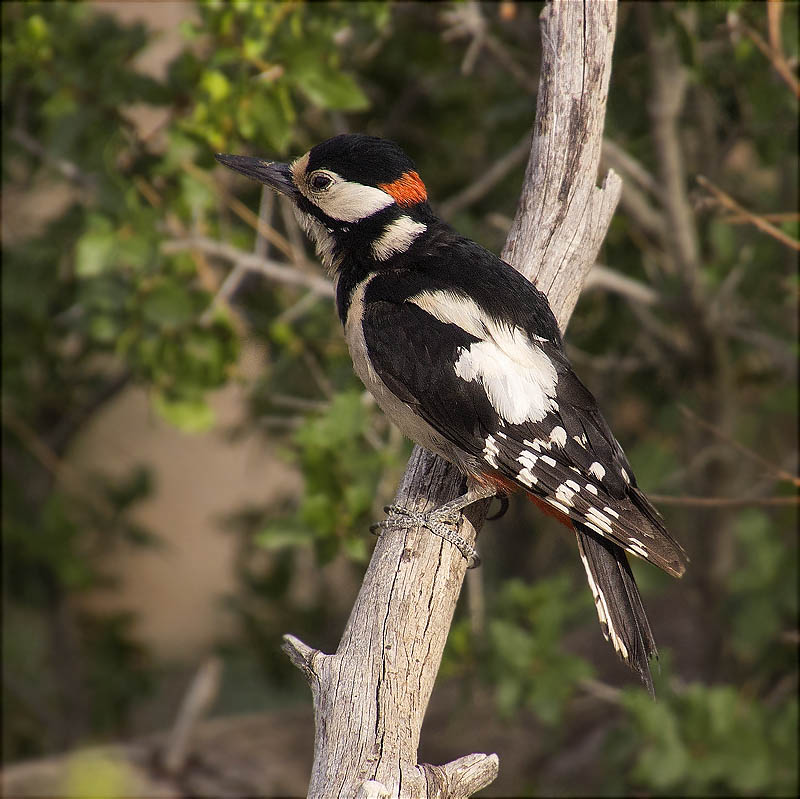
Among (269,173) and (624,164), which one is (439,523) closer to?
(269,173)

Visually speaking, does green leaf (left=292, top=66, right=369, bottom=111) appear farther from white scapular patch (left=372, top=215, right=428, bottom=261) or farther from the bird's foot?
the bird's foot

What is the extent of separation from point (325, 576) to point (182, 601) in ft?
8.74

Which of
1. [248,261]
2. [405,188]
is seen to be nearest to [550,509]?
[405,188]

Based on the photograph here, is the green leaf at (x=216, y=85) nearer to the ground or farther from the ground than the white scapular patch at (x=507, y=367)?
farther from the ground

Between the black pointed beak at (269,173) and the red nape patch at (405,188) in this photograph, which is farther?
the black pointed beak at (269,173)

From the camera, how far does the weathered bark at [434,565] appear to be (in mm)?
1855

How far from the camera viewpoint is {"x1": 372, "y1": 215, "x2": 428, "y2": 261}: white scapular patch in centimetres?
262

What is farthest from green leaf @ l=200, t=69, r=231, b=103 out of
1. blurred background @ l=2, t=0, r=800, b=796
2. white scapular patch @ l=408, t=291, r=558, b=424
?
white scapular patch @ l=408, t=291, r=558, b=424

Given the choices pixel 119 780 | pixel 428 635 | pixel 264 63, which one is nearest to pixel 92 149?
pixel 264 63

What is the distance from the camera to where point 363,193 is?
264 centimetres

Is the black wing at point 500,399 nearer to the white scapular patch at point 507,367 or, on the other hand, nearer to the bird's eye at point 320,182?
the white scapular patch at point 507,367

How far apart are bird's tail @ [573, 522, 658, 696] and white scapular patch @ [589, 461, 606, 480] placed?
0.12 metres

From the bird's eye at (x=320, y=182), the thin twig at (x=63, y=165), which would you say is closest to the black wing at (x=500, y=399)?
the bird's eye at (x=320, y=182)

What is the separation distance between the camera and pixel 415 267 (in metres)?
2.56
